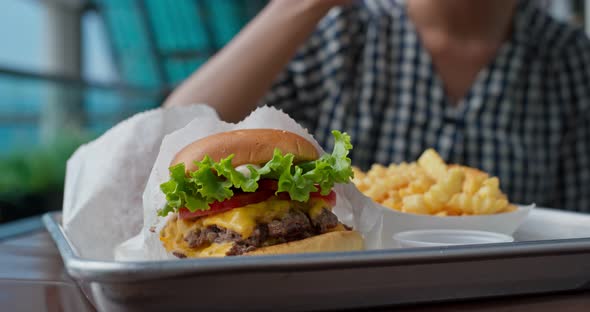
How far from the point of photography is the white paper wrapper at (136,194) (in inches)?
42.5

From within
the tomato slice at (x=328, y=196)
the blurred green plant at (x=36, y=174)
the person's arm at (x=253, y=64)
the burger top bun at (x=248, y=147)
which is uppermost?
the person's arm at (x=253, y=64)

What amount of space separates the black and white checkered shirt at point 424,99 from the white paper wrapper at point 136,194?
3.73ft

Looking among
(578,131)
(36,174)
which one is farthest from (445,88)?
(36,174)

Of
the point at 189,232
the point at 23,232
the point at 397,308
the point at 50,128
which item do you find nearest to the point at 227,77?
the point at 23,232

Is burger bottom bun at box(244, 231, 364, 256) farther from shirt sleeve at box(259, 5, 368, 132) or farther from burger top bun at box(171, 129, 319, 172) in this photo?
shirt sleeve at box(259, 5, 368, 132)

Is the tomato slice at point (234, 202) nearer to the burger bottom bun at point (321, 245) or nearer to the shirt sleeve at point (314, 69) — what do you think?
the burger bottom bun at point (321, 245)

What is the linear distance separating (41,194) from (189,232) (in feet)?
12.3

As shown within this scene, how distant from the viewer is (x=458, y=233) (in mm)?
1133

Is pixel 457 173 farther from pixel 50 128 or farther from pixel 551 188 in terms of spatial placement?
pixel 50 128

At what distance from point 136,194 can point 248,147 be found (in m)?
0.39

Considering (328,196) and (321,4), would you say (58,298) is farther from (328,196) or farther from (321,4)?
(321,4)

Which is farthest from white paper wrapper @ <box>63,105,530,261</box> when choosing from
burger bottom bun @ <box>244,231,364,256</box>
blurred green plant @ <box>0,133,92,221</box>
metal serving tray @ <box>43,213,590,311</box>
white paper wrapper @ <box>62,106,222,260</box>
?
blurred green plant @ <box>0,133,92,221</box>

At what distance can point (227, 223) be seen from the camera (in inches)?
35.7

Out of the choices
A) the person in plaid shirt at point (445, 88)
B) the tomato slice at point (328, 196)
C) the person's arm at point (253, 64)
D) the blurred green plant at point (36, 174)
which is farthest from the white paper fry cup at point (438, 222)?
the blurred green plant at point (36, 174)
